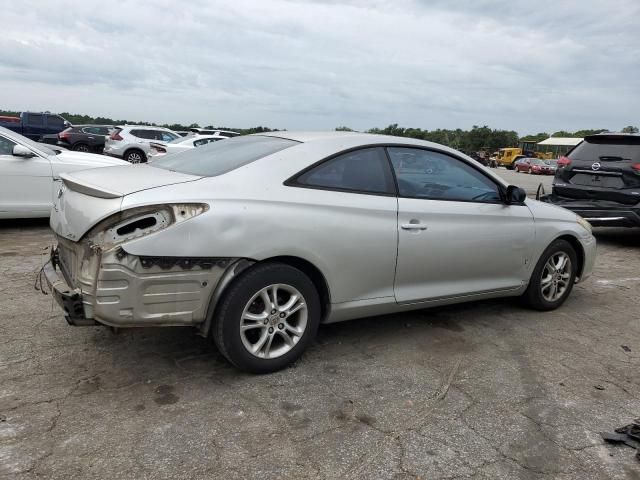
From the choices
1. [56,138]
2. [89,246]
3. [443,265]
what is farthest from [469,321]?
[56,138]

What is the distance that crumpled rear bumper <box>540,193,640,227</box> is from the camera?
7605 mm

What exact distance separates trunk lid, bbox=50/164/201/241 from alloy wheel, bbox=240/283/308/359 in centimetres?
83

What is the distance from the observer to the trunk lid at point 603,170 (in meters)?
7.62

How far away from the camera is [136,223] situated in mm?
2969

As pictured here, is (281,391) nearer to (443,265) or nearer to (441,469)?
(441,469)

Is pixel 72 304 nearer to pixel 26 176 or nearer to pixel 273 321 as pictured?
pixel 273 321

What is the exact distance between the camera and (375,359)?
3775 millimetres

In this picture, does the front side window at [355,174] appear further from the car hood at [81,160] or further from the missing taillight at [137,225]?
the car hood at [81,160]

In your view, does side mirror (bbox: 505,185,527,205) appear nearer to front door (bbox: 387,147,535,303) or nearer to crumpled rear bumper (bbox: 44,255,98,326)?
front door (bbox: 387,147,535,303)

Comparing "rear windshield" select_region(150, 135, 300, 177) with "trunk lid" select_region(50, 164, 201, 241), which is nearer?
"trunk lid" select_region(50, 164, 201, 241)

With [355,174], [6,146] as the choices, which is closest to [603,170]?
[355,174]

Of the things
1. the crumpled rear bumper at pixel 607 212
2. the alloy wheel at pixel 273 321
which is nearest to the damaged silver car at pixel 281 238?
the alloy wheel at pixel 273 321

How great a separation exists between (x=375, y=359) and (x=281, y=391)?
31.9 inches

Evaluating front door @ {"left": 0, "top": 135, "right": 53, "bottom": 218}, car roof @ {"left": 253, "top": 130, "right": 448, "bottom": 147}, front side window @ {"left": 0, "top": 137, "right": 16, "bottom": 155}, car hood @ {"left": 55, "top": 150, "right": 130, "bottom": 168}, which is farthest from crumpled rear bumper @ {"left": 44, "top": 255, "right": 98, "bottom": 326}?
front side window @ {"left": 0, "top": 137, "right": 16, "bottom": 155}
